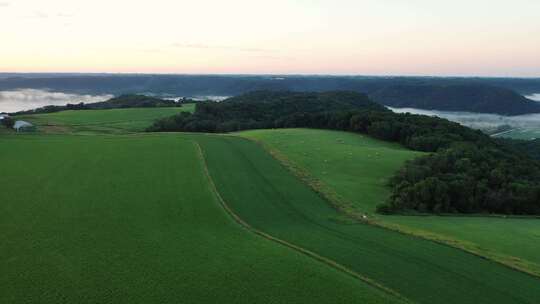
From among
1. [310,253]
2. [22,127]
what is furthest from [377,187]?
[22,127]

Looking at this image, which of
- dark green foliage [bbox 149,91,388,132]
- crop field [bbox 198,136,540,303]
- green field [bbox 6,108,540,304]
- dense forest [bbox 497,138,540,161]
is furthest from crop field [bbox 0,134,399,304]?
dense forest [bbox 497,138,540,161]

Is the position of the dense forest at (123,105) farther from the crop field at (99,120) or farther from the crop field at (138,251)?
the crop field at (138,251)

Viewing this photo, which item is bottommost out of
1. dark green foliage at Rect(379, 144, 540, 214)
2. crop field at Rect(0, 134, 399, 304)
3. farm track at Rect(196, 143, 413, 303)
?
dark green foliage at Rect(379, 144, 540, 214)

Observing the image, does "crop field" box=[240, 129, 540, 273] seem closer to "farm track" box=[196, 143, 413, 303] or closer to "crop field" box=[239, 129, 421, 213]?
"crop field" box=[239, 129, 421, 213]

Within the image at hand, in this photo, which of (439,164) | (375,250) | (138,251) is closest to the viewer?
(138,251)

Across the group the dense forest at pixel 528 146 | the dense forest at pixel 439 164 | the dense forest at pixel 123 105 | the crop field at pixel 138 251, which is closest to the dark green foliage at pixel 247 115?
the dense forest at pixel 439 164

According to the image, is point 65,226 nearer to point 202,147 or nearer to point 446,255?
point 446,255

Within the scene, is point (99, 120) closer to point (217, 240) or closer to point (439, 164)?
point (439, 164)

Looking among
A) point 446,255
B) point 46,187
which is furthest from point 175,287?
point 46,187
